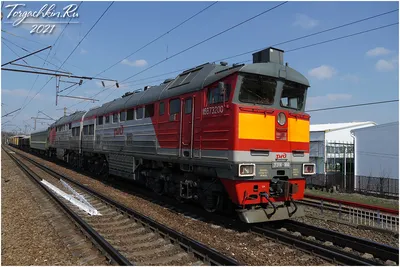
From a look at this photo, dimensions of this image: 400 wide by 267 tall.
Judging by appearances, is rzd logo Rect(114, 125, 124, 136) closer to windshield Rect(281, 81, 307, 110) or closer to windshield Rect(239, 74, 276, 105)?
windshield Rect(239, 74, 276, 105)

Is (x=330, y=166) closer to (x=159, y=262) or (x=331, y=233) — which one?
(x=331, y=233)

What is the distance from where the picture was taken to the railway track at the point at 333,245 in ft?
20.4

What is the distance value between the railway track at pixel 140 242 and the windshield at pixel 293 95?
4.56 meters

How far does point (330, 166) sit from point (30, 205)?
2428cm

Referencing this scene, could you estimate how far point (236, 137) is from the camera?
7828 millimetres

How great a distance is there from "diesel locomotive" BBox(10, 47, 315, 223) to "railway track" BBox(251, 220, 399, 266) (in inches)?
16.3

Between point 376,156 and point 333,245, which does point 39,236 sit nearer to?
point 333,245

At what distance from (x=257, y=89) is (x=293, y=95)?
1.42 metres

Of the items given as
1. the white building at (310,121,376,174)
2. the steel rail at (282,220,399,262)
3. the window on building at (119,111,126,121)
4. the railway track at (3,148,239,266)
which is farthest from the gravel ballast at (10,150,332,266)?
the white building at (310,121,376,174)

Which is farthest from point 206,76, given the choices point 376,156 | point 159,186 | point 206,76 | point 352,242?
point 376,156

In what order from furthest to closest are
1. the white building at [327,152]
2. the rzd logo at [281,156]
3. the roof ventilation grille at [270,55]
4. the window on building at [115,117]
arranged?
the white building at [327,152]
the window on building at [115,117]
the roof ventilation grille at [270,55]
the rzd logo at [281,156]

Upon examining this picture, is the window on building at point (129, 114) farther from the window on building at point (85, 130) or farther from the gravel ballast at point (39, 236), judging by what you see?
the window on building at point (85, 130)

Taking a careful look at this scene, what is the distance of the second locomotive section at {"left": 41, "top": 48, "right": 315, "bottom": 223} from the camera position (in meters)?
8.02

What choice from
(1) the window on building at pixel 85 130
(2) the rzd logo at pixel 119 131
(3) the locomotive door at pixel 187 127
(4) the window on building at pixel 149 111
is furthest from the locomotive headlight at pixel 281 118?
(1) the window on building at pixel 85 130
